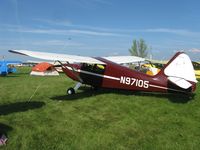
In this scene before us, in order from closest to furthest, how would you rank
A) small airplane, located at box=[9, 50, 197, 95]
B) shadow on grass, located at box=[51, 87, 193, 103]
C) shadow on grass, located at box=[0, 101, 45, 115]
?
1. shadow on grass, located at box=[0, 101, 45, 115]
2. small airplane, located at box=[9, 50, 197, 95]
3. shadow on grass, located at box=[51, 87, 193, 103]

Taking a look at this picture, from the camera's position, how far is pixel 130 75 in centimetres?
1248

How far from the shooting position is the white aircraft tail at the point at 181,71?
11.0 m

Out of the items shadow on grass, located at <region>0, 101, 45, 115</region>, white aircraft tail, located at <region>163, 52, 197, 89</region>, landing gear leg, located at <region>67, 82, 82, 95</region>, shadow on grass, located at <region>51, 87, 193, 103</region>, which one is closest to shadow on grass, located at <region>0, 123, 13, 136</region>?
shadow on grass, located at <region>0, 101, 45, 115</region>

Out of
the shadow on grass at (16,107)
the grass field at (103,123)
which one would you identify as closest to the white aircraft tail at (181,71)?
the grass field at (103,123)

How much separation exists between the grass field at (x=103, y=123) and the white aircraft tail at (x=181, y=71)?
89 centimetres

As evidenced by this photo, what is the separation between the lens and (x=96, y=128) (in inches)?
295

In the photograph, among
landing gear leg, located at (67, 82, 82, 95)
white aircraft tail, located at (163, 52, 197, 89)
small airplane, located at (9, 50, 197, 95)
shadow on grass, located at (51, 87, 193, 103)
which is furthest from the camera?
landing gear leg, located at (67, 82, 82, 95)

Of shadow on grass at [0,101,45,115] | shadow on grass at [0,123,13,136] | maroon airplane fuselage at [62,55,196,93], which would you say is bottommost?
shadow on grass at [0,101,45,115]

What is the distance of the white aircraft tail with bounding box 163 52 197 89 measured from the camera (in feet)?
36.0

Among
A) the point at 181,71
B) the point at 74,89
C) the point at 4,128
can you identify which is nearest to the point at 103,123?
the point at 4,128

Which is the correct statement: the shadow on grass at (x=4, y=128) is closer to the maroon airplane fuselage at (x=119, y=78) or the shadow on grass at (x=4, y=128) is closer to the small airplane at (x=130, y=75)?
the small airplane at (x=130, y=75)

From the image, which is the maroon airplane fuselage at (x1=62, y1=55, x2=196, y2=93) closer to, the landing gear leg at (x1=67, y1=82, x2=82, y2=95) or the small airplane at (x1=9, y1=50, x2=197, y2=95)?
the small airplane at (x1=9, y1=50, x2=197, y2=95)

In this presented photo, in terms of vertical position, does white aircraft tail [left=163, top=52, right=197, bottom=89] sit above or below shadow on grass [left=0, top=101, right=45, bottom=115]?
above

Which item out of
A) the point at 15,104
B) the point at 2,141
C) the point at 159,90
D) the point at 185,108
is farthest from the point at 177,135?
the point at 15,104
